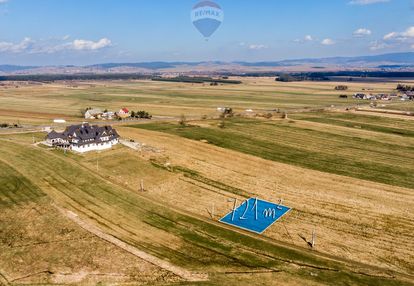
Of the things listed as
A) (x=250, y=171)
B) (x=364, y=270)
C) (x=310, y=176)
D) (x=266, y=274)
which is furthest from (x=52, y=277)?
(x=310, y=176)

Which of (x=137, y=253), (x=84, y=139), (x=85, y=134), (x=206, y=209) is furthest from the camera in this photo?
(x=85, y=134)

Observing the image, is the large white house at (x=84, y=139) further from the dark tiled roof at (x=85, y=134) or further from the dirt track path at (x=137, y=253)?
the dirt track path at (x=137, y=253)

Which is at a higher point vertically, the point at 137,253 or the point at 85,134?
the point at 85,134

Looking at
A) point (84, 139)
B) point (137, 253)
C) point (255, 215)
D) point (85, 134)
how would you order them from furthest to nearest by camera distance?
point (85, 134) < point (84, 139) < point (255, 215) < point (137, 253)

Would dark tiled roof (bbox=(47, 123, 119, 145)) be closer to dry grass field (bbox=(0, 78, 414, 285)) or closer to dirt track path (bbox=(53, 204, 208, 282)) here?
dry grass field (bbox=(0, 78, 414, 285))

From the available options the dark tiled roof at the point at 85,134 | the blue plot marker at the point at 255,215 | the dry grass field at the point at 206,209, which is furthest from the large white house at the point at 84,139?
the blue plot marker at the point at 255,215

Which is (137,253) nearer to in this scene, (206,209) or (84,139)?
(206,209)

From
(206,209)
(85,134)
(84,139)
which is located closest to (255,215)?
(206,209)
